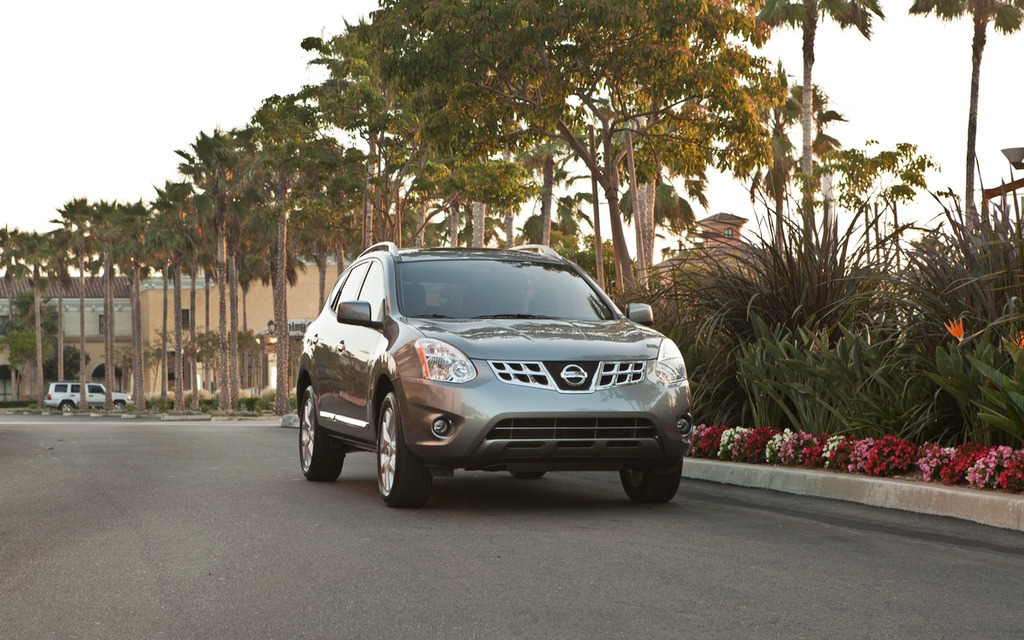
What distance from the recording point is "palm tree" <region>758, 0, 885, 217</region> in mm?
34375

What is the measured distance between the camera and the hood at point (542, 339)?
8.33m

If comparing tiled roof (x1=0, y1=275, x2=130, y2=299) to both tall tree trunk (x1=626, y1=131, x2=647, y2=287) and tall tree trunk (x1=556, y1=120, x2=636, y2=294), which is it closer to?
tall tree trunk (x1=626, y1=131, x2=647, y2=287)

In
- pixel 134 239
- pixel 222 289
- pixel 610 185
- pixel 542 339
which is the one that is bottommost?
pixel 542 339

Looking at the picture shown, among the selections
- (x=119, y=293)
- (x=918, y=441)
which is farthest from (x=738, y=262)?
(x=119, y=293)

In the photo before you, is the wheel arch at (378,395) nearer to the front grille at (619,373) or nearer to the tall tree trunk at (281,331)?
the front grille at (619,373)

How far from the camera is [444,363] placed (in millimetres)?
8344

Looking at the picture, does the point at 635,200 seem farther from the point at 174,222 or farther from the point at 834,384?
the point at 174,222

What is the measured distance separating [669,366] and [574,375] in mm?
819

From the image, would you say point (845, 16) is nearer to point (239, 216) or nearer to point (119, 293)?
point (239, 216)

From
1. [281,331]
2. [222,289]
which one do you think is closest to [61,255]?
[222,289]

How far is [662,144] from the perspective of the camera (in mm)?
23672

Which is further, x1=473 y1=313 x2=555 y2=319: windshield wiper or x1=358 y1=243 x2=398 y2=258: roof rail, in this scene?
x1=358 y1=243 x2=398 y2=258: roof rail

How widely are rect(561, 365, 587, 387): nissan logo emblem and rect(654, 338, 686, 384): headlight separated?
1.93 ft

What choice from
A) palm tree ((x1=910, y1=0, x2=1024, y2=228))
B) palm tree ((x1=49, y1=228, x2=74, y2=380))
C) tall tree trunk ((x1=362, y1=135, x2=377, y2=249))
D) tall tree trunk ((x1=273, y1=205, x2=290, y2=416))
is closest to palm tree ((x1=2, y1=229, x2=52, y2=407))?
palm tree ((x1=49, y1=228, x2=74, y2=380))
